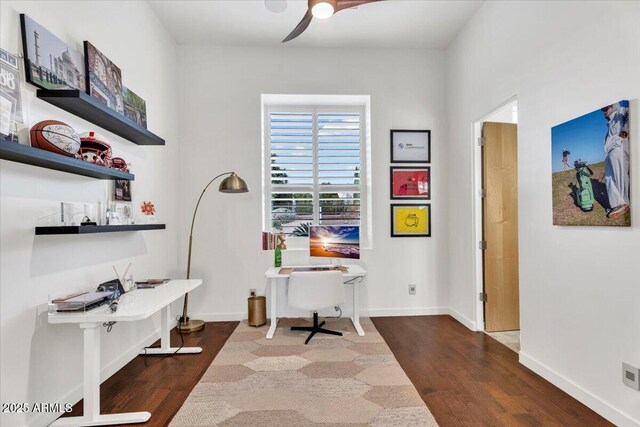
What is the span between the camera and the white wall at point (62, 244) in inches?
68.0

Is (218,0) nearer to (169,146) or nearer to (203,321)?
(169,146)

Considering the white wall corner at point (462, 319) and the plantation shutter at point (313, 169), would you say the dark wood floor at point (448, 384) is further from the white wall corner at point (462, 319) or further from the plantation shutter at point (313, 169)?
the plantation shutter at point (313, 169)

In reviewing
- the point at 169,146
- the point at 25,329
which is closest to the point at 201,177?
the point at 169,146

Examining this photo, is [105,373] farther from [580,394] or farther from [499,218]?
[499,218]

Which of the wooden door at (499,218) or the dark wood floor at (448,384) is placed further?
the wooden door at (499,218)

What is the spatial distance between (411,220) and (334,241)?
1068 millimetres

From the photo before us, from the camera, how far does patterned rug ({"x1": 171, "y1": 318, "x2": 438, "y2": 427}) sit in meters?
2.01

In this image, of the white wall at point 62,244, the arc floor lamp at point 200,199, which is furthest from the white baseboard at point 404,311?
the white wall at point 62,244

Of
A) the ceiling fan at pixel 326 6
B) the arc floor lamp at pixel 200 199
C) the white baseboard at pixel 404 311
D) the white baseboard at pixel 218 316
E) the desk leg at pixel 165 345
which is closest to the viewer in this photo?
the ceiling fan at pixel 326 6

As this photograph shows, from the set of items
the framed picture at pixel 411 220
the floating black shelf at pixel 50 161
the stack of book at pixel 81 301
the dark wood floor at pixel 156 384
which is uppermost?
the floating black shelf at pixel 50 161

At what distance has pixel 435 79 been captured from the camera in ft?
13.7

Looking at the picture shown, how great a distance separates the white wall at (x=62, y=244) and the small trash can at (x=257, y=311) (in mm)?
959

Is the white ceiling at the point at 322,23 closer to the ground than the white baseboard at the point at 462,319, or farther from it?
farther from it

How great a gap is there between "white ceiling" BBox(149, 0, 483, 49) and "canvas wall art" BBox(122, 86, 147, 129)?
109 cm
